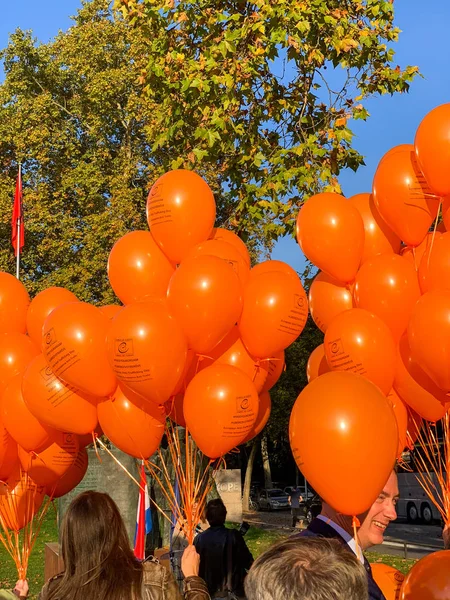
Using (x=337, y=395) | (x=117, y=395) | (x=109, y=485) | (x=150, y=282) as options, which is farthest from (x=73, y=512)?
(x=109, y=485)

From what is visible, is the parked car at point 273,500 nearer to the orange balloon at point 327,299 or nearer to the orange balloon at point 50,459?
the orange balloon at point 50,459

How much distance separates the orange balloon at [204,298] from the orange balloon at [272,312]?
0.16 m

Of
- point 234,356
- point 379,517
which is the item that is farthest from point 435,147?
point 379,517

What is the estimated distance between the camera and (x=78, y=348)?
4.98m

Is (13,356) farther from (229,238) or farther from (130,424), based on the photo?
(229,238)

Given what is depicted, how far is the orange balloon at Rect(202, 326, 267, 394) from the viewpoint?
17.6 feet

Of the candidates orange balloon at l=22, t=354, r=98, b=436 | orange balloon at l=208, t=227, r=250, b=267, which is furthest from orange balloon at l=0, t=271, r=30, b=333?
orange balloon at l=208, t=227, r=250, b=267

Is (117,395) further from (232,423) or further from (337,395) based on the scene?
(337,395)

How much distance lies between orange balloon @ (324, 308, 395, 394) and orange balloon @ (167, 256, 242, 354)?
674mm

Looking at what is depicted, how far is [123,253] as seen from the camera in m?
5.51

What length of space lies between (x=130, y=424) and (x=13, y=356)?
112 centimetres

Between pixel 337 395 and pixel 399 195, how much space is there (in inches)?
88.1

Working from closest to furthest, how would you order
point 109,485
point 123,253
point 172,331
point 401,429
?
point 172,331
point 401,429
point 123,253
point 109,485

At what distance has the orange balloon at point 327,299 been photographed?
555 cm
